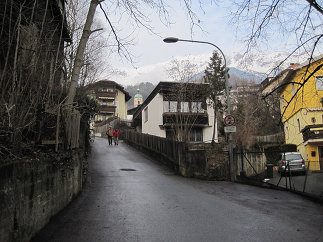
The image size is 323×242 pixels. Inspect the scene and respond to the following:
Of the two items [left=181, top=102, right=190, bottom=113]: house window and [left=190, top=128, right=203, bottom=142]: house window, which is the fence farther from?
[left=190, top=128, right=203, bottom=142]: house window

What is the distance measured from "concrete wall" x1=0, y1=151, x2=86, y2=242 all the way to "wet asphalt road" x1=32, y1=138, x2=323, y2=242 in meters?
0.34

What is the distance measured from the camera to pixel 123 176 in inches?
535

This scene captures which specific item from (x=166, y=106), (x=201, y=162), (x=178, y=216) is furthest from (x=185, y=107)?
(x=178, y=216)

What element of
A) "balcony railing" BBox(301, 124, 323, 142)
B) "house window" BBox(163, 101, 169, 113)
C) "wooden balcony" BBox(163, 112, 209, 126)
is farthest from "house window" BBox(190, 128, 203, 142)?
"balcony railing" BBox(301, 124, 323, 142)

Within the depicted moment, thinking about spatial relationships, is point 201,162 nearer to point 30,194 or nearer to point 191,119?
point 30,194

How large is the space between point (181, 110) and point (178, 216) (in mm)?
20375

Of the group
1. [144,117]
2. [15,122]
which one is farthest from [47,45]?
[144,117]

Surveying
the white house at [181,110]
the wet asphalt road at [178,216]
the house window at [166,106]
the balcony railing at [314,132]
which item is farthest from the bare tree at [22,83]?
the balcony railing at [314,132]

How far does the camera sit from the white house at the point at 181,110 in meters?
27.1

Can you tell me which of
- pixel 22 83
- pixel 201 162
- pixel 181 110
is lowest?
pixel 201 162

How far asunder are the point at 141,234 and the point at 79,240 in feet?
3.81

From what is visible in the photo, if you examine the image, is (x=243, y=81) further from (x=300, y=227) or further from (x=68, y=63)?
(x=300, y=227)

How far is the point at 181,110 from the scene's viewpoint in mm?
27172

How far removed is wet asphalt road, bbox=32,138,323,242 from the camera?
222 inches
